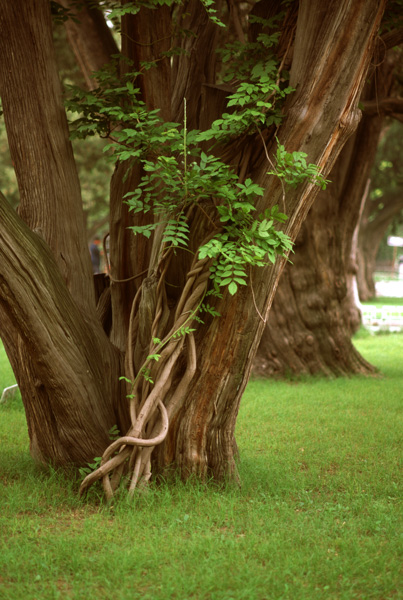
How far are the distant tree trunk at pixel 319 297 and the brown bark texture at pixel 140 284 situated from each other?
5109 mm

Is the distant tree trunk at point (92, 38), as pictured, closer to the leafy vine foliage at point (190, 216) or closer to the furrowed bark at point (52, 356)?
the leafy vine foliage at point (190, 216)

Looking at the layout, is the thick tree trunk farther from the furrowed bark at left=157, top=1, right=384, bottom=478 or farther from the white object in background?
the white object in background

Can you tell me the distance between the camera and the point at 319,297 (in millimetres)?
10398

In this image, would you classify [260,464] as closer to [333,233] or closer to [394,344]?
[333,233]

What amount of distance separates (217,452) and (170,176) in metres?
1.98

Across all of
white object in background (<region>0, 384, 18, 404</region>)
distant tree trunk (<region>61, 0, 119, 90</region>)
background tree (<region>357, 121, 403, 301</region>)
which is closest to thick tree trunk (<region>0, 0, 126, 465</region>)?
white object in background (<region>0, 384, 18, 404</region>)

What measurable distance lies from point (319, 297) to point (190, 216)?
5.70 meters

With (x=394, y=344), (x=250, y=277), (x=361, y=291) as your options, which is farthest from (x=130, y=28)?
(x=361, y=291)

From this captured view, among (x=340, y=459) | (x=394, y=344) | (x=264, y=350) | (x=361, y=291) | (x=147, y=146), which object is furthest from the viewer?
(x=361, y=291)

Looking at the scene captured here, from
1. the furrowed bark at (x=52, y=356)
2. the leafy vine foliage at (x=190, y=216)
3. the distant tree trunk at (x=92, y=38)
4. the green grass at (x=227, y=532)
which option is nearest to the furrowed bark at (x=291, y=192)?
the leafy vine foliage at (x=190, y=216)

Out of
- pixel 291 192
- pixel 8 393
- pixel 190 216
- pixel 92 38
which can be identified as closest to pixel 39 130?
pixel 190 216

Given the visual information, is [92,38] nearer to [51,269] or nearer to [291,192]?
[51,269]

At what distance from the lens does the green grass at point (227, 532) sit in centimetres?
347

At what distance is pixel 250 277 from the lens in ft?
15.3
